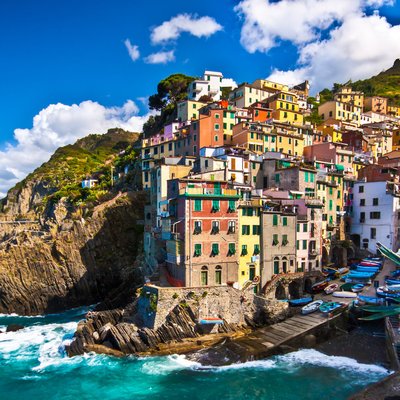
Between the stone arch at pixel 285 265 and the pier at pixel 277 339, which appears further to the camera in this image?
the stone arch at pixel 285 265

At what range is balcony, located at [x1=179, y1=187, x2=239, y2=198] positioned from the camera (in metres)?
42.2

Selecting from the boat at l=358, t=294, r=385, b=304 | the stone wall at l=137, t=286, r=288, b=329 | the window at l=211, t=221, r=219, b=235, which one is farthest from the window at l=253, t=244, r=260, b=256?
the boat at l=358, t=294, r=385, b=304

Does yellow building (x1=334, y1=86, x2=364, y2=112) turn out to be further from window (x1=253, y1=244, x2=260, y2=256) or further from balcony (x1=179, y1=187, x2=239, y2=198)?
balcony (x1=179, y1=187, x2=239, y2=198)

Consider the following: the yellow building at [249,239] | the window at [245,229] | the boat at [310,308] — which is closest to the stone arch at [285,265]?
the yellow building at [249,239]

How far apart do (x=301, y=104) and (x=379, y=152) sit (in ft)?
80.6

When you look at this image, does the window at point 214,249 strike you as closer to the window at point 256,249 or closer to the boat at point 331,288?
the window at point 256,249

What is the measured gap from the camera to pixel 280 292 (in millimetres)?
48312

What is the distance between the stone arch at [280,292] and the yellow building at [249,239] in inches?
143

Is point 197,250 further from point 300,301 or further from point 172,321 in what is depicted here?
point 300,301

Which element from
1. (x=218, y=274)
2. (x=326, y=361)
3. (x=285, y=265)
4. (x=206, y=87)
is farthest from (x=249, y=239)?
(x=206, y=87)

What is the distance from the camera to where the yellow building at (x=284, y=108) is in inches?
3290

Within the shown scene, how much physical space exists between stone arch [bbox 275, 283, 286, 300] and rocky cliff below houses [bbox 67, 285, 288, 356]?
4524 mm

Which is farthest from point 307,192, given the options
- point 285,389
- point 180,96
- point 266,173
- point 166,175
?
point 180,96

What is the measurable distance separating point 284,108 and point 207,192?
169 ft
